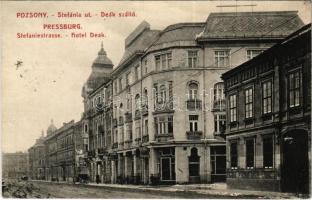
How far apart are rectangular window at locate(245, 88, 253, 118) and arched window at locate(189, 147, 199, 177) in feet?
40.4

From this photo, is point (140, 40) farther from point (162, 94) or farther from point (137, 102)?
point (162, 94)

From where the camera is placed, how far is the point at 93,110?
2603 inches

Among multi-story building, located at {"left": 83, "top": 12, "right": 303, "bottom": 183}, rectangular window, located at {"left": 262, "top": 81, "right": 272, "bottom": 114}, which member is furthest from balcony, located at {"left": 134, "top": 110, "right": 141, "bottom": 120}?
rectangular window, located at {"left": 262, "top": 81, "right": 272, "bottom": 114}

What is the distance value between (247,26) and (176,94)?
7.41 m

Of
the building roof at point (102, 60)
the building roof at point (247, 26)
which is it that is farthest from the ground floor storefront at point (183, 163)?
the building roof at point (102, 60)

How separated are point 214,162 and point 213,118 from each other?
340cm

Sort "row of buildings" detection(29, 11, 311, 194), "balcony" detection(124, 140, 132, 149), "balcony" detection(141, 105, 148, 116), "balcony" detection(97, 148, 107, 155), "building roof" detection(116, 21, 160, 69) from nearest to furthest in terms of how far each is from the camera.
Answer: "row of buildings" detection(29, 11, 311, 194), "building roof" detection(116, 21, 160, 69), "balcony" detection(141, 105, 148, 116), "balcony" detection(124, 140, 132, 149), "balcony" detection(97, 148, 107, 155)

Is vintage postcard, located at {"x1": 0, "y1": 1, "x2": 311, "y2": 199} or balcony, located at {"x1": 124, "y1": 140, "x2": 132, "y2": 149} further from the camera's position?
balcony, located at {"x1": 124, "y1": 140, "x2": 132, "y2": 149}

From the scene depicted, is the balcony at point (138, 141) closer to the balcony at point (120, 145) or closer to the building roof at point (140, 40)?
the balcony at point (120, 145)

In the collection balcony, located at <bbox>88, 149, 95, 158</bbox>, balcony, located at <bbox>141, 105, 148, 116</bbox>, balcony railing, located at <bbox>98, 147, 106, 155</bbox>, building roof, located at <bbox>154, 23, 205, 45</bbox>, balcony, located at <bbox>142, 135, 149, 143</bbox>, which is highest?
building roof, located at <bbox>154, 23, 205, 45</bbox>

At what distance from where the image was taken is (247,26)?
39312 millimetres

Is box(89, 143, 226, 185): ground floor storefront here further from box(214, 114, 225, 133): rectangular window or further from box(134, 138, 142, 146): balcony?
box(214, 114, 225, 133): rectangular window

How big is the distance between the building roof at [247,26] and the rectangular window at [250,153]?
1216 centimetres

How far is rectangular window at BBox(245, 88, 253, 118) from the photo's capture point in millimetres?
28891
